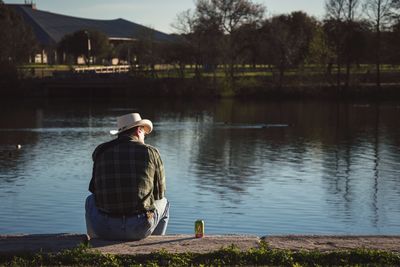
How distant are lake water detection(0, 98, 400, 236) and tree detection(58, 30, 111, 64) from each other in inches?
1701

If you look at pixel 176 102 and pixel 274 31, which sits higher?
pixel 274 31

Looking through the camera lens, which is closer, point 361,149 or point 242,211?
point 242,211

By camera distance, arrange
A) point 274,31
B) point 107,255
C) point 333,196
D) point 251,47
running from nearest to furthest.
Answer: point 107,255
point 333,196
point 274,31
point 251,47

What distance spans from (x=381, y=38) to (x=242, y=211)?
5166 centimetres

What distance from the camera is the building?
10175 cm

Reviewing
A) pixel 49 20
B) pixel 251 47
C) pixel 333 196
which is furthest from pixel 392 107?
pixel 49 20

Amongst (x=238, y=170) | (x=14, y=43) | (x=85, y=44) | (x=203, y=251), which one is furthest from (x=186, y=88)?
(x=203, y=251)

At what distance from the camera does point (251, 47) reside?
74312mm

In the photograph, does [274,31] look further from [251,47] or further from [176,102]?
[176,102]

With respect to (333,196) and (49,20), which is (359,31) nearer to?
(333,196)

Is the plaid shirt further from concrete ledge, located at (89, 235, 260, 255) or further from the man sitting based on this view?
concrete ledge, located at (89, 235, 260, 255)

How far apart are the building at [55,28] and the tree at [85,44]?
6.54 metres

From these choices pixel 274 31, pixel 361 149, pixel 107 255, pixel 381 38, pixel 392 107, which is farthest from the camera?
pixel 274 31

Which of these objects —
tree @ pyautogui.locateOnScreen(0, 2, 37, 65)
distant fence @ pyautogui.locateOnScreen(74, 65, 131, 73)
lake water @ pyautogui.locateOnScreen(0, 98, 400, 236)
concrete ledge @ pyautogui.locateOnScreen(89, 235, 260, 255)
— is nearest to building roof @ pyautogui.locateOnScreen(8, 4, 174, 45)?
tree @ pyautogui.locateOnScreen(0, 2, 37, 65)
